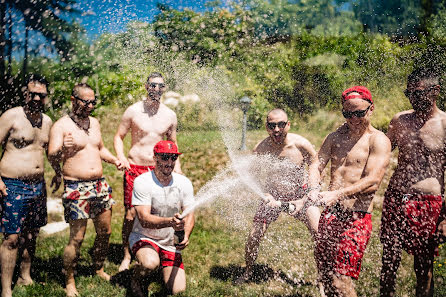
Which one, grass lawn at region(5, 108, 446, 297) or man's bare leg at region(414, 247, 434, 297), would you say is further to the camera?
grass lawn at region(5, 108, 446, 297)

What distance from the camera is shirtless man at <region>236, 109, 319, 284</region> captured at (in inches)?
150

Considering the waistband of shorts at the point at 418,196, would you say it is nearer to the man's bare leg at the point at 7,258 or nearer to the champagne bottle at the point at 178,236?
the champagne bottle at the point at 178,236

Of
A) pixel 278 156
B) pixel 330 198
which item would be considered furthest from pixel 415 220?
pixel 278 156

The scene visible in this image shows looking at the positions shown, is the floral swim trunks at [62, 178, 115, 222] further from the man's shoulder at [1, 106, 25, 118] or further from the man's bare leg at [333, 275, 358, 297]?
the man's bare leg at [333, 275, 358, 297]

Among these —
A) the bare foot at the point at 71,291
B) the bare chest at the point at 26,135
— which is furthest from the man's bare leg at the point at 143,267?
the bare chest at the point at 26,135

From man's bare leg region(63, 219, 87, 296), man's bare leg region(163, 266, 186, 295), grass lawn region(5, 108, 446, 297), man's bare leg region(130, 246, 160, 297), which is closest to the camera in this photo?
man's bare leg region(130, 246, 160, 297)

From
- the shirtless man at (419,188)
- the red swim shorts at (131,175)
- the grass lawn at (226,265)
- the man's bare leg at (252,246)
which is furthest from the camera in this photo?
the red swim shorts at (131,175)

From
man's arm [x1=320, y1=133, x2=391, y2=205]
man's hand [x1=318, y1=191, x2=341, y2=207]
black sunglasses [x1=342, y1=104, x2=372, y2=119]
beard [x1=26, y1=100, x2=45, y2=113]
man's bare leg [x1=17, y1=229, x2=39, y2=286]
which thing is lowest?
man's bare leg [x1=17, y1=229, x2=39, y2=286]

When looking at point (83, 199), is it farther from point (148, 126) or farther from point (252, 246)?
point (252, 246)

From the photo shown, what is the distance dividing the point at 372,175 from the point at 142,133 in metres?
2.55

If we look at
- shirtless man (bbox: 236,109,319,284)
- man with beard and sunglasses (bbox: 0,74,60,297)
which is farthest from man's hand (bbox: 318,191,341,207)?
man with beard and sunglasses (bbox: 0,74,60,297)

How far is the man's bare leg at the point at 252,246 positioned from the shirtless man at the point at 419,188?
4.06 feet

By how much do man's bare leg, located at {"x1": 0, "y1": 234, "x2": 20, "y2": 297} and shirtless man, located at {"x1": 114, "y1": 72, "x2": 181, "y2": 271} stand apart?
1.14m

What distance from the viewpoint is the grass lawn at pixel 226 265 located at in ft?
12.5
